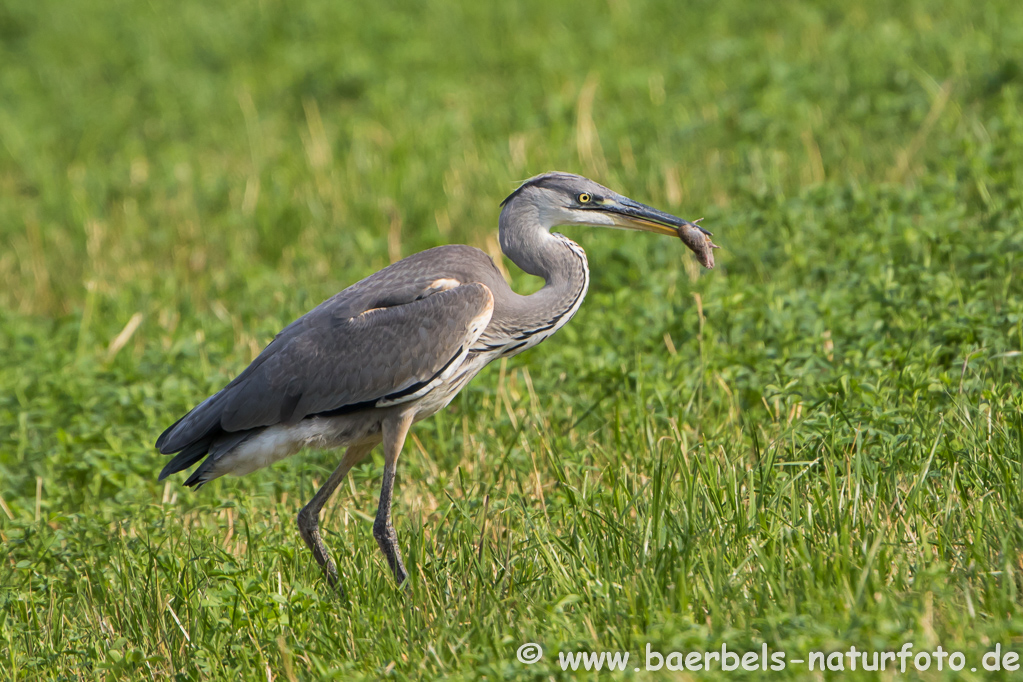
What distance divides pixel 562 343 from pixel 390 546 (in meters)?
2.14

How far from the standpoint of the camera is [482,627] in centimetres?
361

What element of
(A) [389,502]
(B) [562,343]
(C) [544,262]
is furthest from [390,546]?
(B) [562,343]

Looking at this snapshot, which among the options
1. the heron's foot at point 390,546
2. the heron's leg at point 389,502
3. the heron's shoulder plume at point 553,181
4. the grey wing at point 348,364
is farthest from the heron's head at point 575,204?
the heron's foot at point 390,546

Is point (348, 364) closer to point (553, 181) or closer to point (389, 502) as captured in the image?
point (389, 502)

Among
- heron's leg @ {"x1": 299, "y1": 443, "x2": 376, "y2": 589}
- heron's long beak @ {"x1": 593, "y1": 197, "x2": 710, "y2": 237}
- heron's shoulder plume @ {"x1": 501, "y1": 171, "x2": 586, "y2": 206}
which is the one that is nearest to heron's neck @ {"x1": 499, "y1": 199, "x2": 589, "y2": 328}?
heron's shoulder plume @ {"x1": 501, "y1": 171, "x2": 586, "y2": 206}

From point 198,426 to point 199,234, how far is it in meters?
4.39

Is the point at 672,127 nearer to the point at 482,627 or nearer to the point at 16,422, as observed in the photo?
the point at 16,422

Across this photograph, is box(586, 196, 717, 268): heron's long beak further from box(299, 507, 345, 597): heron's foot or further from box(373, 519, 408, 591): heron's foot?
box(299, 507, 345, 597): heron's foot

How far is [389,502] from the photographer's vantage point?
4.54 m

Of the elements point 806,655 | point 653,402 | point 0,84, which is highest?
point 0,84

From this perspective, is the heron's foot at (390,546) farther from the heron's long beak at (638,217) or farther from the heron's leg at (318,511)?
the heron's long beak at (638,217)

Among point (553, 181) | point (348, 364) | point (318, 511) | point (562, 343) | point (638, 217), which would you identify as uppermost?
point (553, 181)

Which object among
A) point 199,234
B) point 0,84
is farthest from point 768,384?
point 0,84

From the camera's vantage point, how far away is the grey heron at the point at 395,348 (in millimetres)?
4551
